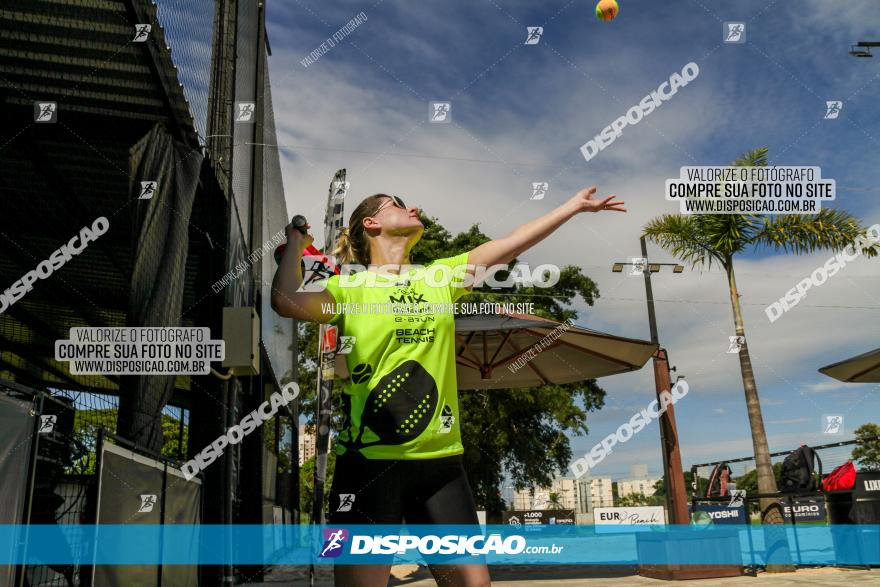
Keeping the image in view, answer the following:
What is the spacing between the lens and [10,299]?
9.06 metres

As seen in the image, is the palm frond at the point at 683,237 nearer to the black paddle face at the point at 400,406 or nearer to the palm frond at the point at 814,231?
the palm frond at the point at 814,231

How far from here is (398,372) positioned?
7.54 feet

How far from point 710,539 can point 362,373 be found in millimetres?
9043

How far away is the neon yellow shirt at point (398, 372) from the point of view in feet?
7.24

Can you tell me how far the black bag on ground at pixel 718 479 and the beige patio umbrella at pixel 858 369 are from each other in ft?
11.0

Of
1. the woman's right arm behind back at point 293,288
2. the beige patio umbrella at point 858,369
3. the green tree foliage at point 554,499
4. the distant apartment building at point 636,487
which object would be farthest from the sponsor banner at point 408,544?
the green tree foliage at point 554,499

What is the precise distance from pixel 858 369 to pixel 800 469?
217cm

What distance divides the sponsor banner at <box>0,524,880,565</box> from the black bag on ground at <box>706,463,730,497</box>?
0.92 meters

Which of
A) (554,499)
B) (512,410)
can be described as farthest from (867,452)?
(554,499)

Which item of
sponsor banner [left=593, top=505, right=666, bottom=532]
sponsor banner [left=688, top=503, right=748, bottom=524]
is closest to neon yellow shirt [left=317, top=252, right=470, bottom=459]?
sponsor banner [left=688, top=503, right=748, bottom=524]

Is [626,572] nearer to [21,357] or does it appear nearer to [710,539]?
[710,539]

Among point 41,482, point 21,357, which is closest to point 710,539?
point 41,482

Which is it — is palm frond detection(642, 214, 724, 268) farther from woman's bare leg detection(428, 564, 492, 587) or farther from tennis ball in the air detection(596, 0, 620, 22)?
woman's bare leg detection(428, 564, 492, 587)

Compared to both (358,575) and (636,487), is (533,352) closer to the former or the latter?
(358,575)
